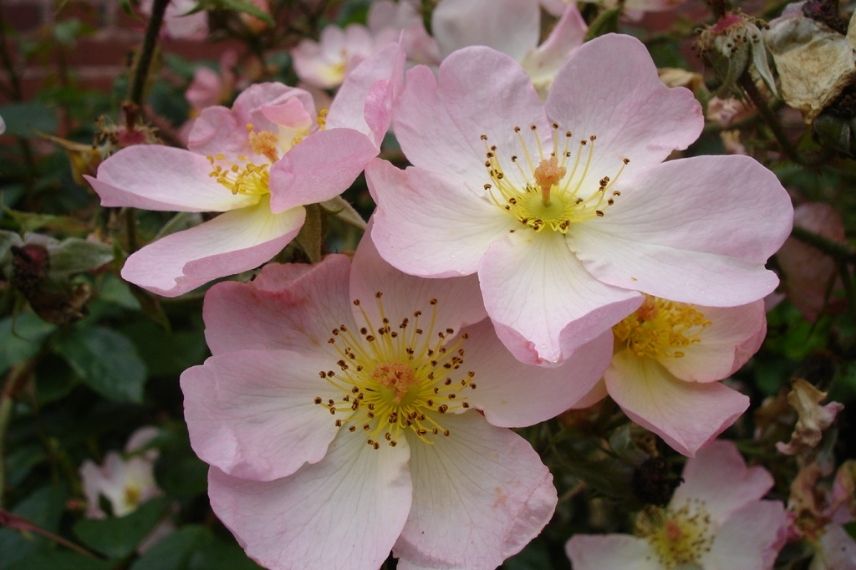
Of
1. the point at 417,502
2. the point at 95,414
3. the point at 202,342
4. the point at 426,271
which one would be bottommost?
the point at 95,414

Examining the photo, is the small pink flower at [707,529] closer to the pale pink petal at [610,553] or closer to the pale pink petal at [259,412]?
the pale pink petal at [610,553]

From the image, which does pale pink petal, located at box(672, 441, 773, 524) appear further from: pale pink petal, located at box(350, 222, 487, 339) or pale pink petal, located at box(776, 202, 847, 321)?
pale pink petal, located at box(350, 222, 487, 339)

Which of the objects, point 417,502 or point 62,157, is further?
point 62,157

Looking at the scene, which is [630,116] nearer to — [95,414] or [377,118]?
[377,118]

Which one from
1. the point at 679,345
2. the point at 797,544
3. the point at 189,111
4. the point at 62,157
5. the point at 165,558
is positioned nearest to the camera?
the point at 679,345

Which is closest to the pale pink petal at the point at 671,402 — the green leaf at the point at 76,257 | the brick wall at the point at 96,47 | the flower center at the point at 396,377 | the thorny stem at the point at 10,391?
the flower center at the point at 396,377

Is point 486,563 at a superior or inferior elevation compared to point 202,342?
superior

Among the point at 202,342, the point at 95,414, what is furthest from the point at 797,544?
the point at 95,414
